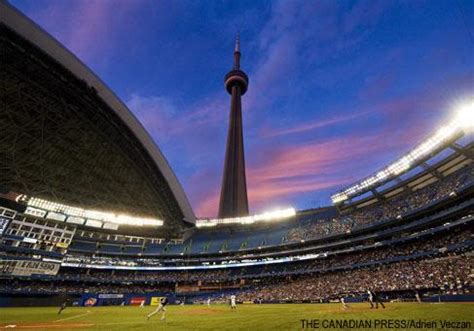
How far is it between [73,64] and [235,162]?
73903 mm

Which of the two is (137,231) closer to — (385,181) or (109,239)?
(109,239)

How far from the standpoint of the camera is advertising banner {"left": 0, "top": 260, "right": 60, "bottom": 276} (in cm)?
5260

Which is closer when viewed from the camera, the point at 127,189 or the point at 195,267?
the point at 127,189

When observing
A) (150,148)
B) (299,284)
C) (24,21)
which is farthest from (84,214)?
(299,284)

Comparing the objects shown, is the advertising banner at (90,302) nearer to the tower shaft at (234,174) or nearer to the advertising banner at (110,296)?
the advertising banner at (110,296)

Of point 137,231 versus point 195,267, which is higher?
point 137,231

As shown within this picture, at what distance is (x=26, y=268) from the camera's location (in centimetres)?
5494

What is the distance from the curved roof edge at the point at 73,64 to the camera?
3145cm

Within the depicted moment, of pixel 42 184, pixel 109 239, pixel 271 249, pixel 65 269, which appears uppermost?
pixel 42 184

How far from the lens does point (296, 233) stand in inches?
2648

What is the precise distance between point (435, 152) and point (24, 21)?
6158 cm

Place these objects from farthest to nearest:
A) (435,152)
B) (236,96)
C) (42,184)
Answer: (236,96) → (42,184) → (435,152)

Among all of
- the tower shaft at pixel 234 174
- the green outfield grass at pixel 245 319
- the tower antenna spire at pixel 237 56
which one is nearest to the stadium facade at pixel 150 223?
the green outfield grass at pixel 245 319

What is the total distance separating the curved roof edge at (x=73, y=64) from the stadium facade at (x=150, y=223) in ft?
0.59
